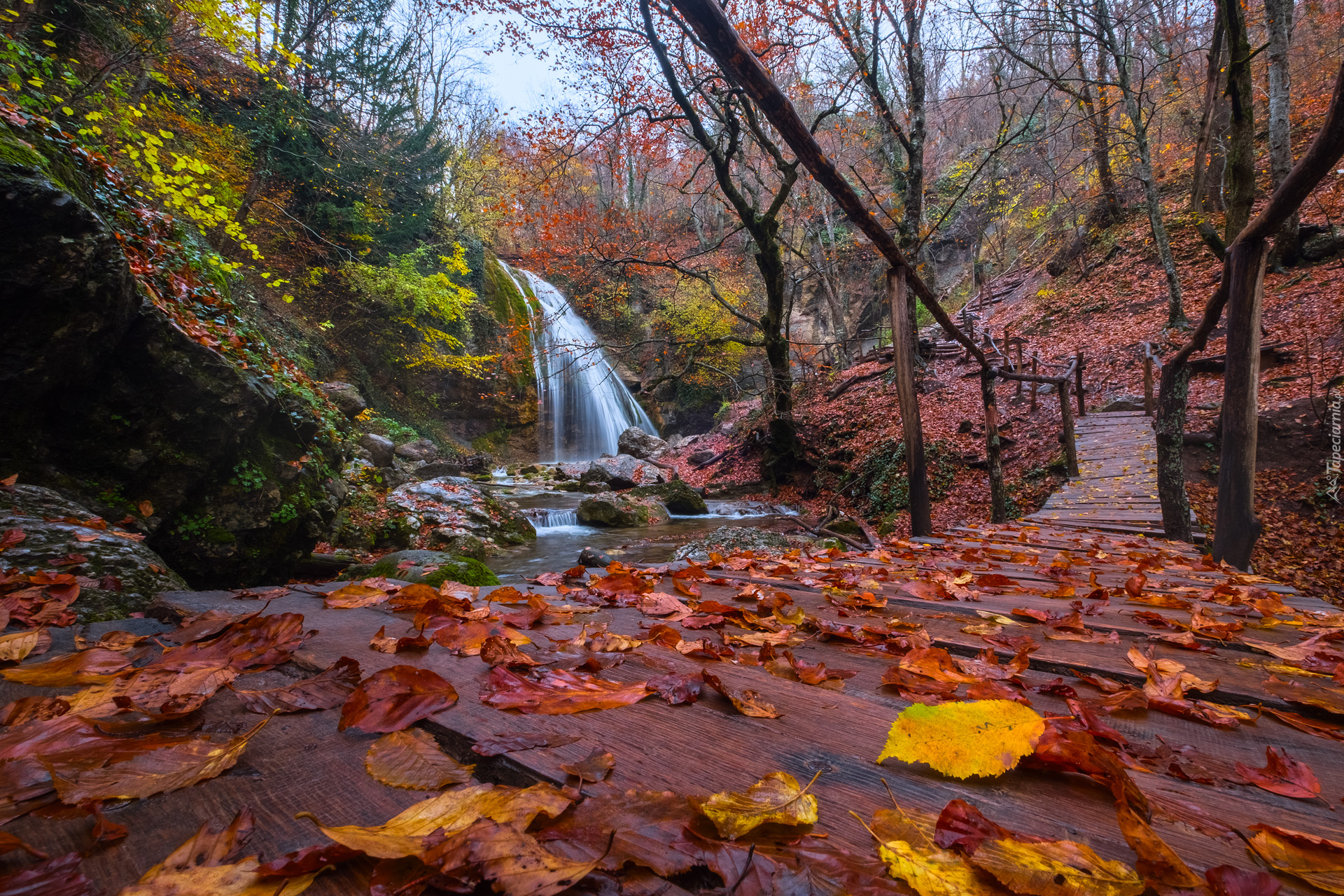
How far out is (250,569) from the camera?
4.42m

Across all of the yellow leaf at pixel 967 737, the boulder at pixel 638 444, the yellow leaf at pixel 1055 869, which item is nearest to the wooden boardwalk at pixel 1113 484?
the yellow leaf at pixel 967 737

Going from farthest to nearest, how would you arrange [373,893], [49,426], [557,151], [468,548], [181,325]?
[557,151]
[468,548]
[181,325]
[49,426]
[373,893]

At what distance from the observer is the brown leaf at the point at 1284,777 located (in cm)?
72

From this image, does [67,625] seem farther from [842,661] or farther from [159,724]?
[842,661]

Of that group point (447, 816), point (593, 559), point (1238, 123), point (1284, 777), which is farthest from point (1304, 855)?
point (1238, 123)

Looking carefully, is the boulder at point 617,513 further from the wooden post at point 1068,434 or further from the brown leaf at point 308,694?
the brown leaf at point 308,694


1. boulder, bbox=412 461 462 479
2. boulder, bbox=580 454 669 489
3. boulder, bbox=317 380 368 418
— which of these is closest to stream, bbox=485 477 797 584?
boulder, bbox=580 454 669 489

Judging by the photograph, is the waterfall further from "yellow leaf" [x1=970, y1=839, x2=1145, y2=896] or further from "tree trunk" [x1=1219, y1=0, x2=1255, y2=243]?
"yellow leaf" [x1=970, y1=839, x2=1145, y2=896]

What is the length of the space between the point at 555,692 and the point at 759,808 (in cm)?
45

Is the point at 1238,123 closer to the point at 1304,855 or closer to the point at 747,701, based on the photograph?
the point at 1304,855

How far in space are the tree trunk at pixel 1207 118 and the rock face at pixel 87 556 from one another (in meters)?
8.96

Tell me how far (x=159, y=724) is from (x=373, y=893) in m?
0.54

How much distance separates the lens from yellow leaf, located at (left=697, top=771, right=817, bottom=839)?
57 cm

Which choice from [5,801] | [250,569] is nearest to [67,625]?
[5,801]
